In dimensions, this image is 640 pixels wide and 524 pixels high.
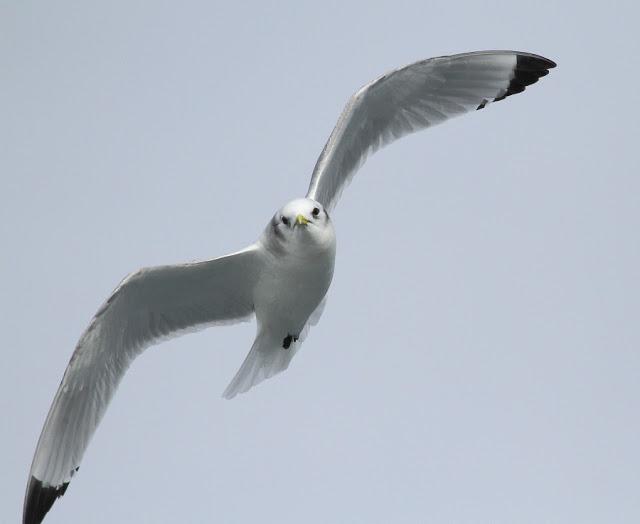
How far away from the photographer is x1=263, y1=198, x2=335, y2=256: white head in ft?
21.2

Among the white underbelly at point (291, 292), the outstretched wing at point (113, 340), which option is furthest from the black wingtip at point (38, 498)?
the white underbelly at point (291, 292)

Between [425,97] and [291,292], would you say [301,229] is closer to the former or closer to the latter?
[291,292]

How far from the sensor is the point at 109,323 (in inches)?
284

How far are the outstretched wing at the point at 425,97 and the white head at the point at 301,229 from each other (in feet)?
3.21

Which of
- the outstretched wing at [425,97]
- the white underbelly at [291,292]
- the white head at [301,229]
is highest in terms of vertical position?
the outstretched wing at [425,97]

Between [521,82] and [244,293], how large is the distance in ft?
7.24

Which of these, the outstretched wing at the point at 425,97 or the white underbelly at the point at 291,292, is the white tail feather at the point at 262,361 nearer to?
the white underbelly at the point at 291,292

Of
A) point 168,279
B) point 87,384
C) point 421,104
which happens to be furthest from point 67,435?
point 421,104

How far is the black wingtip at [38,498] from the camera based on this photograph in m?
7.27

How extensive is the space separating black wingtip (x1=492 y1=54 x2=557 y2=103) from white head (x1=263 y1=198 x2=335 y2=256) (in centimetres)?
184

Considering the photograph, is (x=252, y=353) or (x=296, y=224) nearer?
(x=296, y=224)

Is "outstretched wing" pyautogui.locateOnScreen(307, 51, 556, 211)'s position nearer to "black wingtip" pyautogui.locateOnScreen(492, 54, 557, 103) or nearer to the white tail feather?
"black wingtip" pyautogui.locateOnScreen(492, 54, 557, 103)

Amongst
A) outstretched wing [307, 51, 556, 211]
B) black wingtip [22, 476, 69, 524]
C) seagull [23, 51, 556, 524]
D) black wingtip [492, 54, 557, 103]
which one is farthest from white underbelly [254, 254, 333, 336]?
black wingtip [492, 54, 557, 103]

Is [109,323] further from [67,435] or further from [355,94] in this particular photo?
[355,94]
